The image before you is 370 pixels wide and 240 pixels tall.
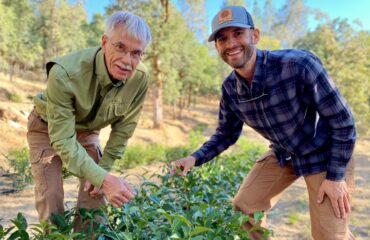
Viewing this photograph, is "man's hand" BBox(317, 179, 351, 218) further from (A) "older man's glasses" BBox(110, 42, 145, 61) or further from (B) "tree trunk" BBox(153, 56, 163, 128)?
(B) "tree trunk" BBox(153, 56, 163, 128)

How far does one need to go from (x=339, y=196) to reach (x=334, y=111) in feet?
1.55

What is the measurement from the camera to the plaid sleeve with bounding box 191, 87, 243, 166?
236 centimetres

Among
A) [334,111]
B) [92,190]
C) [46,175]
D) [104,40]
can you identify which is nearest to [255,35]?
[334,111]

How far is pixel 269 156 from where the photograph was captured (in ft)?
7.66

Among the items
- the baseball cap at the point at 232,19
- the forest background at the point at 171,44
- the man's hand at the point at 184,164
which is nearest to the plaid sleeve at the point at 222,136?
the man's hand at the point at 184,164

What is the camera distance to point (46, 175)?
6.51 ft

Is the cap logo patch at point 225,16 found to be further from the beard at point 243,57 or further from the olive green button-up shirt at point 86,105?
the olive green button-up shirt at point 86,105

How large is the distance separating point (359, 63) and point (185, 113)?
1329cm

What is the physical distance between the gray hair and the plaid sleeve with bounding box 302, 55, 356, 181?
0.87 metres

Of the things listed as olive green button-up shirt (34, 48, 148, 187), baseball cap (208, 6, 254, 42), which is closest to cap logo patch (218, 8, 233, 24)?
baseball cap (208, 6, 254, 42)

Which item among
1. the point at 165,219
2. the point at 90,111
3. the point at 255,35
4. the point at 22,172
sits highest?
the point at 255,35

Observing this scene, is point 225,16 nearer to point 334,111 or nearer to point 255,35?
point 255,35

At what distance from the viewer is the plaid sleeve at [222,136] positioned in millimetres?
2359

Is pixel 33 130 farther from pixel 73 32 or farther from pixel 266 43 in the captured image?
pixel 73 32
